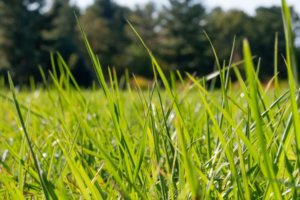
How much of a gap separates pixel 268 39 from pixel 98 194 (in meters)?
32.5

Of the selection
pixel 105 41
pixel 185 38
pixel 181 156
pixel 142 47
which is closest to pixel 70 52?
pixel 105 41

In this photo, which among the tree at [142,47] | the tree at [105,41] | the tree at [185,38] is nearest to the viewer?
the tree at [142,47]

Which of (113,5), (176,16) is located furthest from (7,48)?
(113,5)

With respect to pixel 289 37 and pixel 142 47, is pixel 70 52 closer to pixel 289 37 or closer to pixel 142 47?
pixel 142 47

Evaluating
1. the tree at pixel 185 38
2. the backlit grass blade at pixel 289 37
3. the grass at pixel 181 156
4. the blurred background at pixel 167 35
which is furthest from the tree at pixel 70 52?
the backlit grass blade at pixel 289 37

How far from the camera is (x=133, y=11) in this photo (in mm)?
41188

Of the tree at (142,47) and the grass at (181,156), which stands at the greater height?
the grass at (181,156)

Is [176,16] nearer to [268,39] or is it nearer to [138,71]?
[138,71]

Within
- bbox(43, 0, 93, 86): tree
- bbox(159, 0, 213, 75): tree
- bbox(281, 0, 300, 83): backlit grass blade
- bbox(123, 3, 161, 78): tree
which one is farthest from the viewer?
bbox(159, 0, 213, 75): tree

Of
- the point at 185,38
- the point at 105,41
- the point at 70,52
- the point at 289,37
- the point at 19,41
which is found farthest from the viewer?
the point at 185,38

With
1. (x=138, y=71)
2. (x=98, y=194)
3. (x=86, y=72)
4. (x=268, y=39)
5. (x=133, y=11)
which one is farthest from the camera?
(x=133, y=11)

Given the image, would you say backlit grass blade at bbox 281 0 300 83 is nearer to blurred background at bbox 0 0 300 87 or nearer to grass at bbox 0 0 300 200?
grass at bbox 0 0 300 200

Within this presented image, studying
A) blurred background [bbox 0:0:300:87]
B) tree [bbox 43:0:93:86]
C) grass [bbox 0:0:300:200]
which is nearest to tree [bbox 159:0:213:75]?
blurred background [bbox 0:0:300:87]

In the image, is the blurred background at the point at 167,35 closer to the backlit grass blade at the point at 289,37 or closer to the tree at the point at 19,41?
the tree at the point at 19,41
